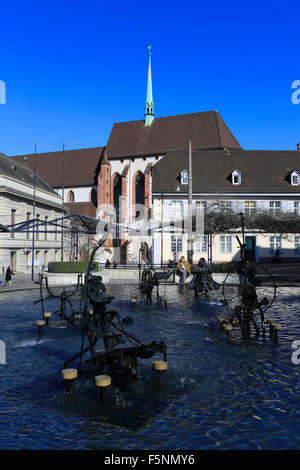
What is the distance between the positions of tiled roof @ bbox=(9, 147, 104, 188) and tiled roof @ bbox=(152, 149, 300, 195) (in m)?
18.2

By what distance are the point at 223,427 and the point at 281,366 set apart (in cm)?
288

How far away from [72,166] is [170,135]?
18.5 meters

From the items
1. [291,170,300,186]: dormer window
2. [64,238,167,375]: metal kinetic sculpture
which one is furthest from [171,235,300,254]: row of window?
[64,238,167,375]: metal kinetic sculpture

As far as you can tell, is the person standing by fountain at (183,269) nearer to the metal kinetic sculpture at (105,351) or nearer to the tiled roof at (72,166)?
the metal kinetic sculpture at (105,351)

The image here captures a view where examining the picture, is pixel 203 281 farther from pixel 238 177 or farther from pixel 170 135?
pixel 170 135

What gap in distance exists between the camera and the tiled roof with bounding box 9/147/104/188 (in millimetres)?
63656

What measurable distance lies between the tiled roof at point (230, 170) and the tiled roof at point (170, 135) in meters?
6.10

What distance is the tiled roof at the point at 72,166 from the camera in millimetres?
63656

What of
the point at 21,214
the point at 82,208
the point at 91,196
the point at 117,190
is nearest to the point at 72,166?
the point at 91,196

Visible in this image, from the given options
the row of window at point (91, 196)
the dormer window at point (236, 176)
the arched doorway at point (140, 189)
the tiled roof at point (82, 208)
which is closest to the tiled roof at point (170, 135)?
the arched doorway at point (140, 189)

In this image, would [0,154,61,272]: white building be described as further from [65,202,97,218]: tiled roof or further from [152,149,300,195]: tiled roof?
[152,149,300,195]: tiled roof

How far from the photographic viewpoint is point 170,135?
192 ft

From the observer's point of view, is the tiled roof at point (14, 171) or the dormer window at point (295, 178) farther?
the dormer window at point (295, 178)

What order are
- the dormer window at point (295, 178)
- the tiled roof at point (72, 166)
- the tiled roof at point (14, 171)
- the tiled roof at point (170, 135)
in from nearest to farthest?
the tiled roof at point (14, 171)
the dormer window at point (295, 178)
the tiled roof at point (170, 135)
the tiled roof at point (72, 166)
